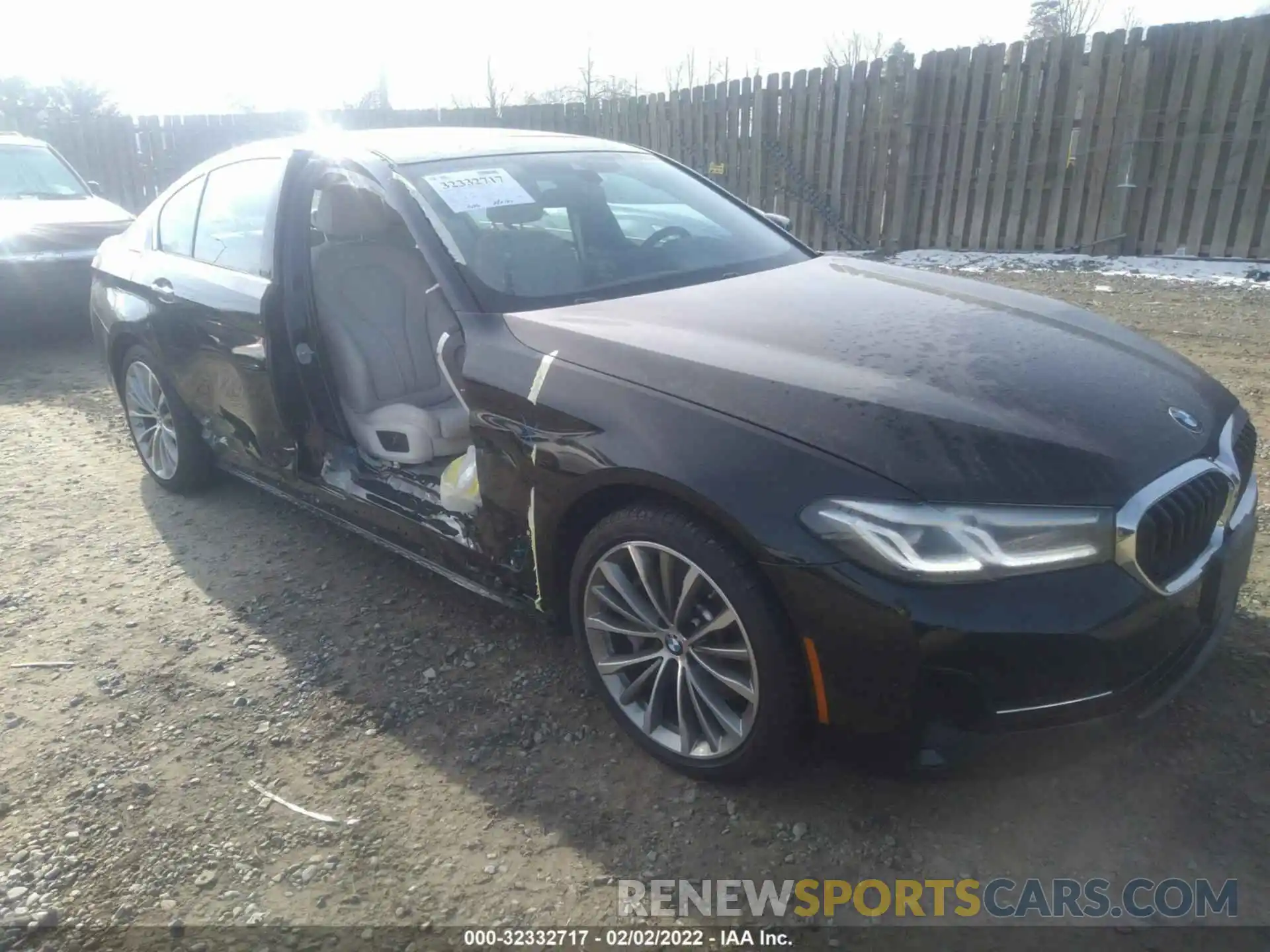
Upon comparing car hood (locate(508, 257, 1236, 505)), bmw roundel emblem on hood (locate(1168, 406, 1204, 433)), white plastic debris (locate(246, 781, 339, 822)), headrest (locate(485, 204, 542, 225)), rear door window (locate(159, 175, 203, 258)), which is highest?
headrest (locate(485, 204, 542, 225))

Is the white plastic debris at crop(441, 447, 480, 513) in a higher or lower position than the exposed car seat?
lower

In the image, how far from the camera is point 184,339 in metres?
3.93

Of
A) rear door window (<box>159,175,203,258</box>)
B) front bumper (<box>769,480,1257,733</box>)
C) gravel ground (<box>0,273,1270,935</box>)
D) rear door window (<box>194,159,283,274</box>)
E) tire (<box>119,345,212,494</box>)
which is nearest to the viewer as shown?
front bumper (<box>769,480,1257,733</box>)

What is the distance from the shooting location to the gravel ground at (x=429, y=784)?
6.95ft

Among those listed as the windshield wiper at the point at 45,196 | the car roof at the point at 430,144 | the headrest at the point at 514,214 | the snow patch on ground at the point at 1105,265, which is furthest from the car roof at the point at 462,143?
the windshield wiper at the point at 45,196

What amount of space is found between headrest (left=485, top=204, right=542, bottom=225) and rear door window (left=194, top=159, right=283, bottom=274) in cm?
105

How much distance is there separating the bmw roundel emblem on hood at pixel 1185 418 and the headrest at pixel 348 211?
8.71 feet

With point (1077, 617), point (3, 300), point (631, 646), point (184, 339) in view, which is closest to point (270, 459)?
point (184, 339)

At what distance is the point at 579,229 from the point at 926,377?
4.90 ft

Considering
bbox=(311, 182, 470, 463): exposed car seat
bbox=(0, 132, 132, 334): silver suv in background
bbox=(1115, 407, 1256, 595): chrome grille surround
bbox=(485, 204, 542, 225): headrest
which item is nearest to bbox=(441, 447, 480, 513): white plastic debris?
bbox=(311, 182, 470, 463): exposed car seat

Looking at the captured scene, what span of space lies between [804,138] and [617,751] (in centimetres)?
931

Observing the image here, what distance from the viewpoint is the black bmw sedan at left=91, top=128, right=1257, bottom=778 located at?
1.92 metres

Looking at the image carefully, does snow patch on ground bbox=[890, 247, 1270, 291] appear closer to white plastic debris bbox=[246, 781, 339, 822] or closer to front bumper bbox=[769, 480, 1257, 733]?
front bumper bbox=[769, 480, 1257, 733]

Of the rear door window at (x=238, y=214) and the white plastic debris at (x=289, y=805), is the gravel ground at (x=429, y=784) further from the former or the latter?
the rear door window at (x=238, y=214)
